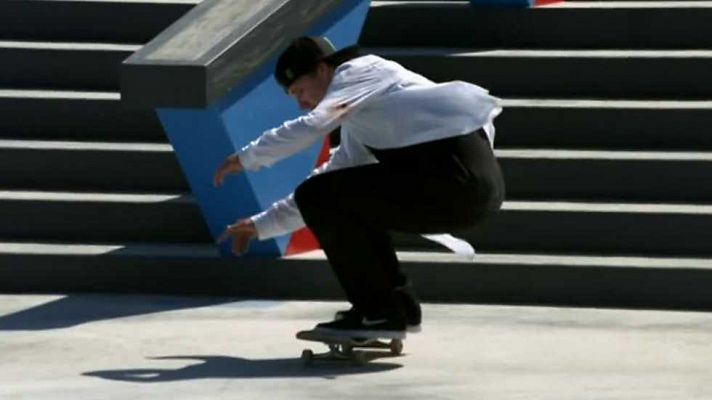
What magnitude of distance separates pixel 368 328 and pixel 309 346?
45 centimetres

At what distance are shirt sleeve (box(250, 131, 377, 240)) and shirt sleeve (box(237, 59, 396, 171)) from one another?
24cm

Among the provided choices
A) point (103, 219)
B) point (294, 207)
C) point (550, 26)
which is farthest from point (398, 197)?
point (550, 26)

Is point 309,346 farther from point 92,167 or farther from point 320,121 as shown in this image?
point 92,167

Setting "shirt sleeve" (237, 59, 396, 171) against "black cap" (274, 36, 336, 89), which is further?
"black cap" (274, 36, 336, 89)

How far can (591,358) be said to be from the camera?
7.72m

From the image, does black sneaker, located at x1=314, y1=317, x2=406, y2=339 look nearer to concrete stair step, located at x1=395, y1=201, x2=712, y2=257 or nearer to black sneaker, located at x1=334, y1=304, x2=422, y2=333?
black sneaker, located at x1=334, y1=304, x2=422, y2=333

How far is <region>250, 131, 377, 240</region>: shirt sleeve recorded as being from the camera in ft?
25.2

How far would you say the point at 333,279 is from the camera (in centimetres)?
899

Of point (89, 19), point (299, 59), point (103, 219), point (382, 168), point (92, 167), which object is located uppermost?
point (89, 19)

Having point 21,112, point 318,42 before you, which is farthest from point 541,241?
point 21,112

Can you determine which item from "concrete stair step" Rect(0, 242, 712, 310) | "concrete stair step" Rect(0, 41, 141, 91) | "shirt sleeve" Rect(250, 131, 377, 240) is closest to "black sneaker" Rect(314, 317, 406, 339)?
"shirt sleeve" Rect(250, 131, 377, 240)

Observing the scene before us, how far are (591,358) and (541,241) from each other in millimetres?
1596

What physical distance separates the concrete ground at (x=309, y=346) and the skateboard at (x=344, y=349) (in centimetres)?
4

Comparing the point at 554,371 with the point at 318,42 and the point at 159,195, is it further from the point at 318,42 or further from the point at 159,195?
the point at 159,195
